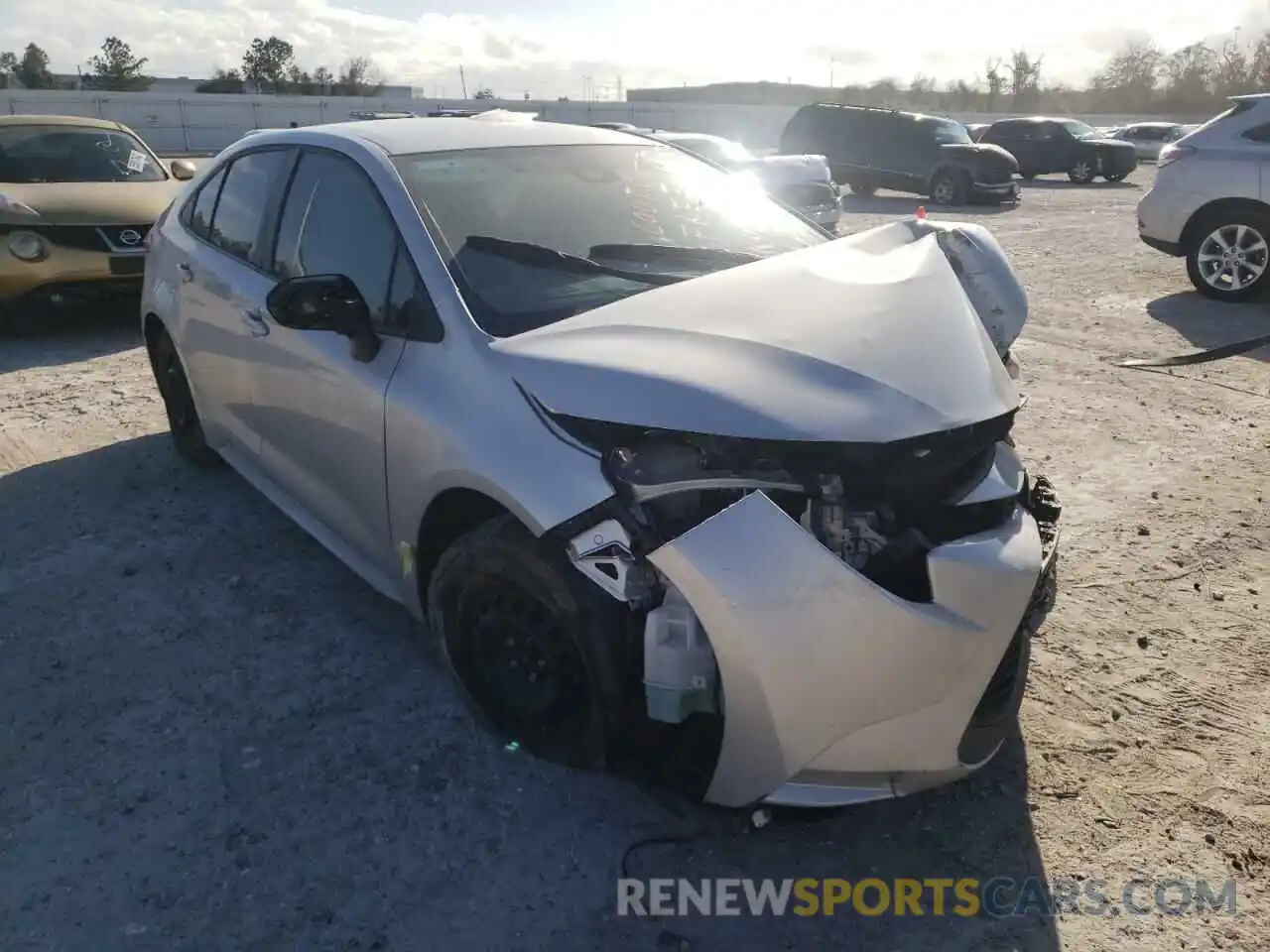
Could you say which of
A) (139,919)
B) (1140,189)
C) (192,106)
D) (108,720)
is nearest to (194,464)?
(108,720)

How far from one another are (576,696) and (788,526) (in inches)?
30.8

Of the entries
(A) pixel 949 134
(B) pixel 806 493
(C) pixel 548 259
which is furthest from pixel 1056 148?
(B) pixel 806 493

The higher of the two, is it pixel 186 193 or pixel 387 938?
pixel 186 193

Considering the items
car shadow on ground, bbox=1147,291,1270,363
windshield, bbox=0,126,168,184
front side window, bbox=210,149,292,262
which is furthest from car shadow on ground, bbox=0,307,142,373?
car shadow on ground, bbox=1147,291,1270,363

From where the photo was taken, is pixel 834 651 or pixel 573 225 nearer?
pixel 834 651

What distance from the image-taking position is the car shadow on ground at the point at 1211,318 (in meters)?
7.58

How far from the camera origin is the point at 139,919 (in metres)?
2.33

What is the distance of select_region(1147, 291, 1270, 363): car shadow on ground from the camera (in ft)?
24.9

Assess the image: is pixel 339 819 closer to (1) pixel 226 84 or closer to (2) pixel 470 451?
(2) pixel 470 451

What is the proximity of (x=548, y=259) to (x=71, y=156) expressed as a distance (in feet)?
24.5

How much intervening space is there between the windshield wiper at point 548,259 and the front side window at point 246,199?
4.17 feet

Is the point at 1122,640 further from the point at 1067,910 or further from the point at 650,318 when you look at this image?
the point at 650,318

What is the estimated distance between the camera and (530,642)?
262 centimetres

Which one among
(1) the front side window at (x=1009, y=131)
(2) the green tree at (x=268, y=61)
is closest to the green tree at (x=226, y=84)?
(2) the green tree at (x=268, y=61)
